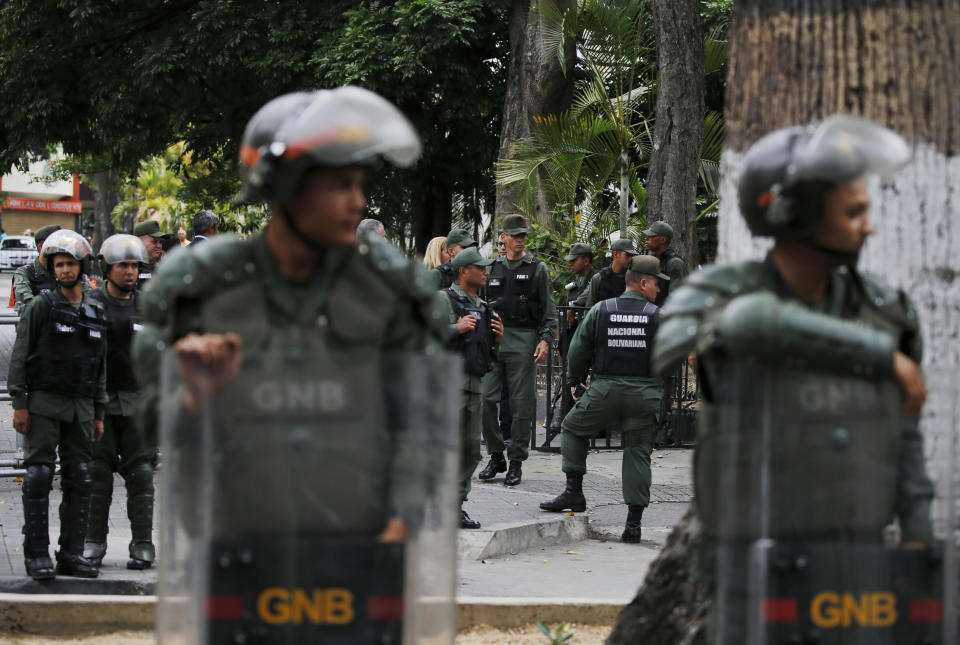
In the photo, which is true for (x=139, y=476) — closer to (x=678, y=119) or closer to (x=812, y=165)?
(x=812, y=165)

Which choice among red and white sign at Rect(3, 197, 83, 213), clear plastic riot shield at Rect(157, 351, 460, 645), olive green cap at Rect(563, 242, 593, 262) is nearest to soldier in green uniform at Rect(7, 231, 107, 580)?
clear plastic riot shield at Rect(157, 351, 460, 645)

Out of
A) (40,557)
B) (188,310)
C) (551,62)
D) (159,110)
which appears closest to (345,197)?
(188,310)

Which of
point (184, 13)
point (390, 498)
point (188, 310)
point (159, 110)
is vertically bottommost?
point (390, 498)

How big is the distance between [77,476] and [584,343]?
346 cm

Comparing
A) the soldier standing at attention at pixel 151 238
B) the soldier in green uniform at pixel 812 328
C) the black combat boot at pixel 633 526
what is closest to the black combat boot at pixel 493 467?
the black combat boot at pixel 633 526

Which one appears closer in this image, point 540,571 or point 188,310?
point 188,310

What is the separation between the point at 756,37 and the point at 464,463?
419 centimetres

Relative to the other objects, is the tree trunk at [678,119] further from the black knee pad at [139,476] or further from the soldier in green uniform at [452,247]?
the black knee pad at [139,476]

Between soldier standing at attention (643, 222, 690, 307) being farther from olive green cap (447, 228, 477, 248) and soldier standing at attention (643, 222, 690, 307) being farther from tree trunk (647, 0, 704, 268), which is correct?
tree trunk (647, 0, 704, 268)

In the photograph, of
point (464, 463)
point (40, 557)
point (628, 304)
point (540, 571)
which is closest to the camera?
point (40, 557)

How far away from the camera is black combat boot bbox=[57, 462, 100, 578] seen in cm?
650

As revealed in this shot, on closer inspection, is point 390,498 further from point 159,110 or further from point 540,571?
point 159,110

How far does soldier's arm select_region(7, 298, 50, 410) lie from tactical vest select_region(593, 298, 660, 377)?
3492 millimetres

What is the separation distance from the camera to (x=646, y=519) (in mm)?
8820
